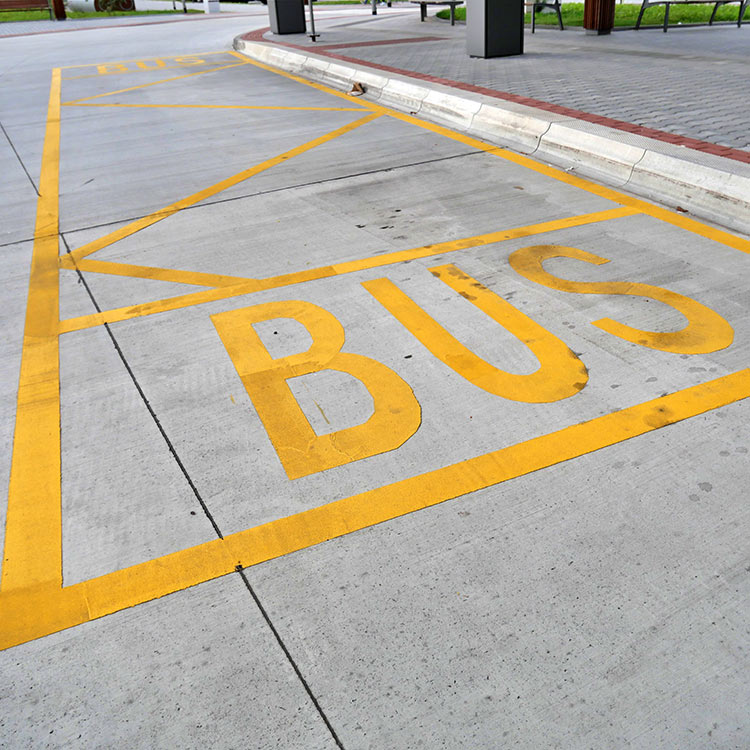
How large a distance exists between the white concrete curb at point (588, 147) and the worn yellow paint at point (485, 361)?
90.5 inches

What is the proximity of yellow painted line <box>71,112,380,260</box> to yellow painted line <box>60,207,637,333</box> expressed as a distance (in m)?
0.60

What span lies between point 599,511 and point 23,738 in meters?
2.01

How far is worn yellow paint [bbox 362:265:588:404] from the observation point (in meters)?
3.59

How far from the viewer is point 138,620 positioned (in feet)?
7.99

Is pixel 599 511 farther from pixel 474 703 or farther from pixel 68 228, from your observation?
pixel 68 228

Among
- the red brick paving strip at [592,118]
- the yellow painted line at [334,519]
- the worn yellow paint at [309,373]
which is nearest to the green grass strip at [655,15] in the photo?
the red brick paving strip at [592,118]

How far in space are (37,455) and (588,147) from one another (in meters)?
5.84

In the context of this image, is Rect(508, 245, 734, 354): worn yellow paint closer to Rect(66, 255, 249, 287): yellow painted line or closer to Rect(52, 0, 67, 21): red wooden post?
Rect(66, 255, 249, 287): yellow painted line

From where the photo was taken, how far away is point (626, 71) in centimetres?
1098

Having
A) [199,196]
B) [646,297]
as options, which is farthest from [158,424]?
[199,196]

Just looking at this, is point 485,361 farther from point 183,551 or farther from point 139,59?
point 139,59

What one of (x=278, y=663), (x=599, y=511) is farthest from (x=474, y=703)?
(x=599, y=511)

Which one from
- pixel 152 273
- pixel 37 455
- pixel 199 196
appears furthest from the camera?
pixel 199 196

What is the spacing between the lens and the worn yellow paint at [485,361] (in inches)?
141
